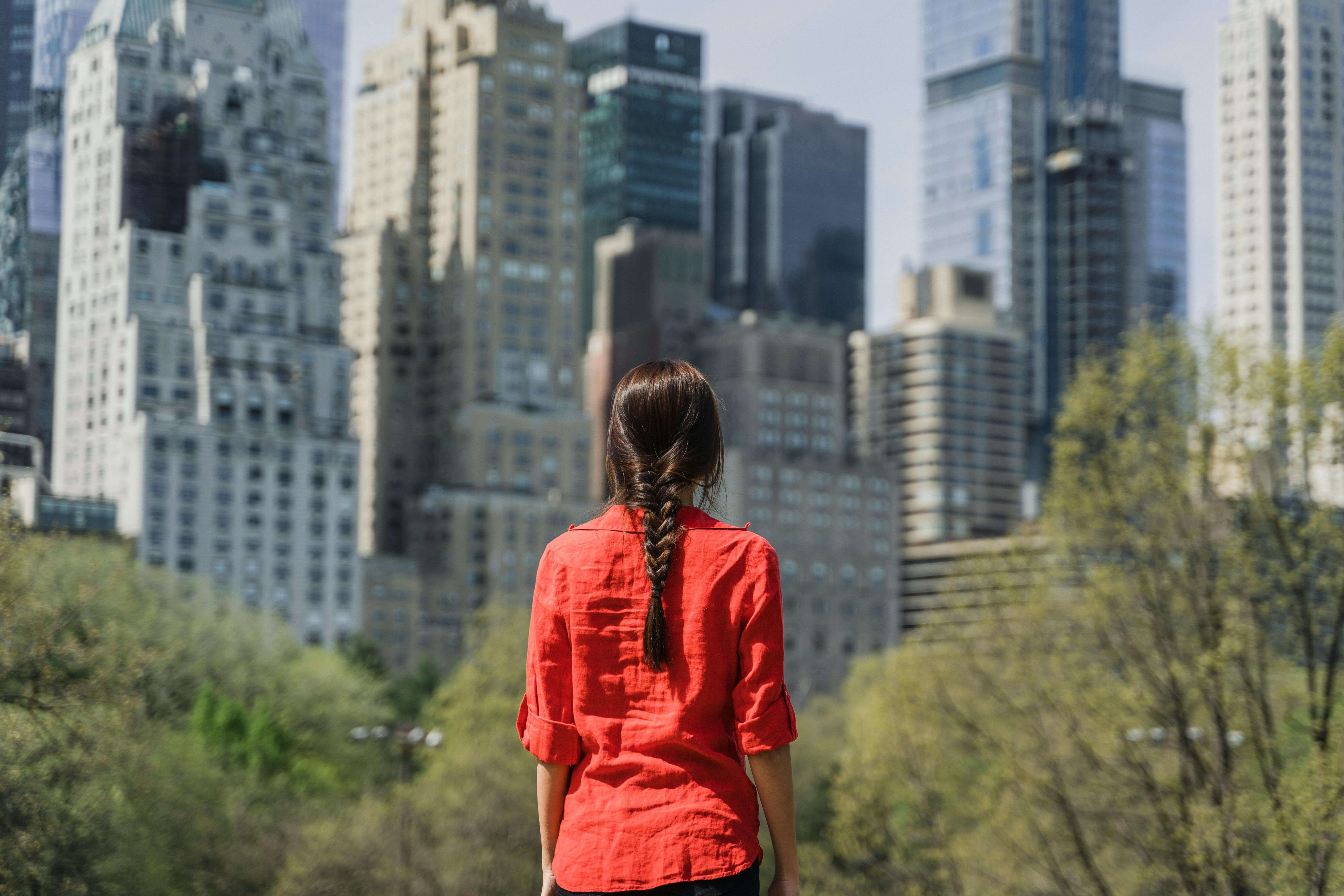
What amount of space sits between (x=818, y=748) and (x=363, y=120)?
12760 cm

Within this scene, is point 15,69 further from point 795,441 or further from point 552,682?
point 795,441

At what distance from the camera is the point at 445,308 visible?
16662 cm

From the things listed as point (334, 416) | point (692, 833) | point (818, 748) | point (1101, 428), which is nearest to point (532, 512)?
point (334, 416)

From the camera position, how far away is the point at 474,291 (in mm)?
162375

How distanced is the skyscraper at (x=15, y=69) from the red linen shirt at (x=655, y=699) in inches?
3420

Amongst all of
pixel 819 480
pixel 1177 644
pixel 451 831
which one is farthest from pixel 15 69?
pixel 819 480

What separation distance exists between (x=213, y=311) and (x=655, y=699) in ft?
428

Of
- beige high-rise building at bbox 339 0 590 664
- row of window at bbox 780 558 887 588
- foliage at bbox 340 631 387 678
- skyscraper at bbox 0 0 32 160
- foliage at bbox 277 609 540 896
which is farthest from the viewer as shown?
row of window at bbox 780 558 887 588

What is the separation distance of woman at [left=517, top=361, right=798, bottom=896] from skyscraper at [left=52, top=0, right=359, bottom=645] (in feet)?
368

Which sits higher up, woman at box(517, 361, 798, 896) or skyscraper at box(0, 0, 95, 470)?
skyscraper at box(0, 0, 95, 470)

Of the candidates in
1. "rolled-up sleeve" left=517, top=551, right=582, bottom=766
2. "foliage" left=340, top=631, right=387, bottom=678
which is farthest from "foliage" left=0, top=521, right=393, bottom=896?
"foliage" left=340, top=631, right=387, bottom=678

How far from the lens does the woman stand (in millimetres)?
5738

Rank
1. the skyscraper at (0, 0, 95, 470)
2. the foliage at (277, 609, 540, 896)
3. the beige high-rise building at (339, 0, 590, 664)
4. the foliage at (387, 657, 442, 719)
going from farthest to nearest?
the beige high-rise building at (339, 0, 590, 664)
the skyscraper at (0, 0, 95, 470)
the foliage at (387, 657, 442, 719)
the foliage at (277, 609, 540, 896)

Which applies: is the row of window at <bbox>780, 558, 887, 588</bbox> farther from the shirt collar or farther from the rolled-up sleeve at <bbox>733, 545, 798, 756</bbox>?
the rolled-up sleeve at <bbox>733, 545, 798, 756</bbox>
